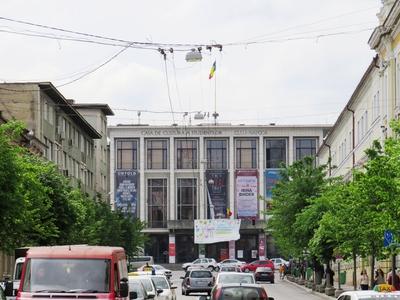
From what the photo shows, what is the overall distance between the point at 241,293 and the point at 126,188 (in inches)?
3773

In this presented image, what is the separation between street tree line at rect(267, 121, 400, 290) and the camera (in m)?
28.0

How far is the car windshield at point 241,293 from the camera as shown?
2538 cm

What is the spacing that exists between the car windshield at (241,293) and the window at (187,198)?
98.4 m

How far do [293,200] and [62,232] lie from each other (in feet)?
63.6

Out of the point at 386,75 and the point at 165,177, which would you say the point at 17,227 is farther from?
the point at 165,177

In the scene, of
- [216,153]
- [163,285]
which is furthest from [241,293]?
[216,153]

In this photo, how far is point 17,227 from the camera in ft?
115

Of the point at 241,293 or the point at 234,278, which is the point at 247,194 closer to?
the point at 234,278

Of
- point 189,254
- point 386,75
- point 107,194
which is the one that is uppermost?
point 386,75

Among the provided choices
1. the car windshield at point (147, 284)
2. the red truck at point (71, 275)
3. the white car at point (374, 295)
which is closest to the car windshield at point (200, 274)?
the car windshield at point (147, 284)

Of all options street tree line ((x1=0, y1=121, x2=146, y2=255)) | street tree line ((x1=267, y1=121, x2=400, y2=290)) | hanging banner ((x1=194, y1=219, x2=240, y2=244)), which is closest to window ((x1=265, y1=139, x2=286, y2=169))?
hanging banner ((x1=194, y1=219, x2=240, y2=244))

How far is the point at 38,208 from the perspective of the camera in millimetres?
40156

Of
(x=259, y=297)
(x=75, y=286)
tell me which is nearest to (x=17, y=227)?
(x=259, y=297)

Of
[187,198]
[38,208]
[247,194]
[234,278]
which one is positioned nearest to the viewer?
[234,278]
